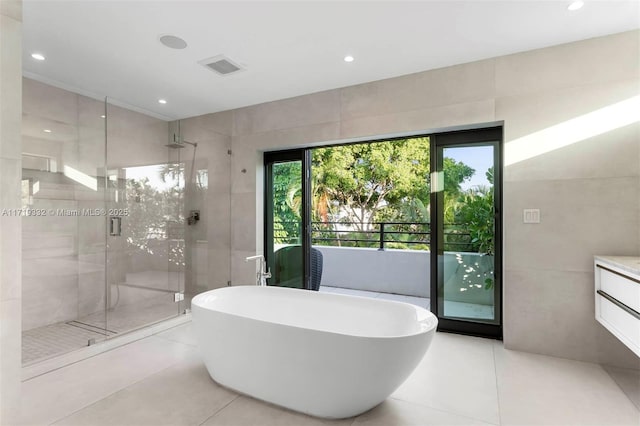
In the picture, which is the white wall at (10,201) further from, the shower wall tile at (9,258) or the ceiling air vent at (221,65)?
the ceiling air vent at (221,65)

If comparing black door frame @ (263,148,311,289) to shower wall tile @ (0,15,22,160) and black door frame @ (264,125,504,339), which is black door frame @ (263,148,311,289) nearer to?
black door frame @ (264,125,504,339)

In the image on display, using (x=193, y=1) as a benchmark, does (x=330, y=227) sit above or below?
below

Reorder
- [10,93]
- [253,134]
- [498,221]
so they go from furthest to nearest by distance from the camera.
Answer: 1. [253,134]
2. [498,221]
3. [10,93]

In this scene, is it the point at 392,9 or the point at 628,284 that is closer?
the point at 628,284

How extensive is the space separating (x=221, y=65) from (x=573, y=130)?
2.98m

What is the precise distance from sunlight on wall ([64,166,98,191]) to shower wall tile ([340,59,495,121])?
2587 millimetres

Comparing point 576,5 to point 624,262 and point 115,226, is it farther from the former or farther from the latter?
point 115,226

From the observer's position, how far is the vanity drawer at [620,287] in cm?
188

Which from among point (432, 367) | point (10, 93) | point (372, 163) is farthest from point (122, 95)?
point (372, 163)

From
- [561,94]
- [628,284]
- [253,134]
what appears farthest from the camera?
[253,134]

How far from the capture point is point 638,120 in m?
2.40

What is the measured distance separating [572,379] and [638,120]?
6.32ft

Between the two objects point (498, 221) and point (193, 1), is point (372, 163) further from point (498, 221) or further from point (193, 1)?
point (193, 1)

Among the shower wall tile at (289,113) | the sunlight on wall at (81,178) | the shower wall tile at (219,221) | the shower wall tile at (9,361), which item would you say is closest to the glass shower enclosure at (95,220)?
the sunlight on wall at (81,178)
